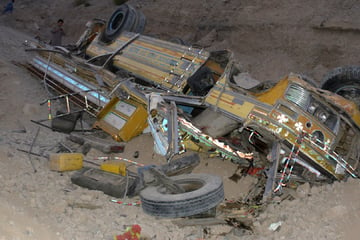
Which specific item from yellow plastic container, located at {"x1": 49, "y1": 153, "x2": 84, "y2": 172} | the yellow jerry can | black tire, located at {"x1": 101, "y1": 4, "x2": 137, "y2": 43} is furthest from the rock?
black tire, located at {"x1": 101, "y1": 4, "x2": 137, "y2": 43}

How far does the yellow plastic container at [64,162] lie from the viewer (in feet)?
17.0

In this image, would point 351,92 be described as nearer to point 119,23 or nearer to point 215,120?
point 215,120

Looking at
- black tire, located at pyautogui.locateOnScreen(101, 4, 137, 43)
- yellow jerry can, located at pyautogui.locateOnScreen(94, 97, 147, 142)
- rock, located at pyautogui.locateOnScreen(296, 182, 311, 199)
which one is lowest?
Answer: yellow jerry can, located at pyautogui.locateOnScreen(94, 97, 147, 142)

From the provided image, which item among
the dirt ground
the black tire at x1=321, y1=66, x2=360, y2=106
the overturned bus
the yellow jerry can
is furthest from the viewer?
the yellow jerry can

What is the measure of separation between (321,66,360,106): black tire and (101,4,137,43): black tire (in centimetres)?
390

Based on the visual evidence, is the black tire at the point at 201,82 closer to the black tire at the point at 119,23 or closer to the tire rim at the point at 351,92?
the tire rim at the point at 351,92

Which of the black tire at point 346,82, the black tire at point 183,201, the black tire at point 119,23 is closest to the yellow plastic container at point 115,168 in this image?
the black tire at point 183,201

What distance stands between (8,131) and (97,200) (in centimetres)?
256

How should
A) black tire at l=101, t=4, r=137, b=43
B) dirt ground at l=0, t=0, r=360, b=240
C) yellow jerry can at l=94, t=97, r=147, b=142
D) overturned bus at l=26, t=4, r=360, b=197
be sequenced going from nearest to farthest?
dirt ground at l=0, t=0, r=360, b=240
overturned bus at l=26, t=4, r=360, b=197
yellow jerry can at l=94, t=97, r=147, b=142
black tire at l=101, t=4, r=137, b=43

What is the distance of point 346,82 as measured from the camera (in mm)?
5738

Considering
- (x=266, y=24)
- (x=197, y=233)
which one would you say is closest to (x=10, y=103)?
(x=197, y=233)

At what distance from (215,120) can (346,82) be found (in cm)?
194

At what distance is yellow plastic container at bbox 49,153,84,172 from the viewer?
517 centimetres

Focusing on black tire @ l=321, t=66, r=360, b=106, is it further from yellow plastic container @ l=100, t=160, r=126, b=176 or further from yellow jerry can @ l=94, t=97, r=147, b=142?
yellow plastic container @ l=100, t=160, r=126, b=176
